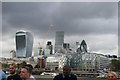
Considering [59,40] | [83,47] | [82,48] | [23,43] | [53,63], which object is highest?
[59,40]

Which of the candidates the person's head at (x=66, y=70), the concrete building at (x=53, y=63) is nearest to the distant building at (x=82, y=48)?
the concrete building at (x=53, y=63)

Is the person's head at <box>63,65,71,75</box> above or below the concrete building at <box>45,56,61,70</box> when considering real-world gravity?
above

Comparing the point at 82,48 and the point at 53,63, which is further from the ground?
the point at 82,48

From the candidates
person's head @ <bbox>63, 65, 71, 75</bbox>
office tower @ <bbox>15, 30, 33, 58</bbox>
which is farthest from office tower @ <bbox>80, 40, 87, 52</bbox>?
person's head @ <bbox>63, 65, 71, 75</bbox>

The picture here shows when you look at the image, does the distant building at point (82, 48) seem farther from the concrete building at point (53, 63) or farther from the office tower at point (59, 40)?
the concrete building at point (53, 63)

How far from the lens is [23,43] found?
118m

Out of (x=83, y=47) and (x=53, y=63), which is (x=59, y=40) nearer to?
(x=83, y=47)

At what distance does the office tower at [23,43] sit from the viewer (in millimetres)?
116644

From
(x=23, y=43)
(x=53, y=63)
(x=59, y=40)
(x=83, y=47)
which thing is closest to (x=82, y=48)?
(x=83, y=47)

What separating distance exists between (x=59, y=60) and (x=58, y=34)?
79379mm

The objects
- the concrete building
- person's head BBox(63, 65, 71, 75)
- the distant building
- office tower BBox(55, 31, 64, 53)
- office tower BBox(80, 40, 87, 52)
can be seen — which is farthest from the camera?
office tower BBox(55, 31, 64, 53)

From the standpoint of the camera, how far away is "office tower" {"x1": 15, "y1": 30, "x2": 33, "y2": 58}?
117 m

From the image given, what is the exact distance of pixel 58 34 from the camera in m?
162

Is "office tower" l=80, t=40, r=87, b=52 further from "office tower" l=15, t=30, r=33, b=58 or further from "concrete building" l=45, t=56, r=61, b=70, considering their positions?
"concrete building" l=45, t=56, r=61, b=70
